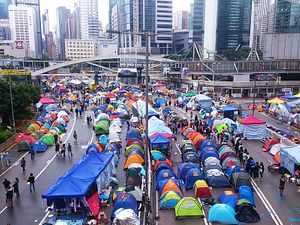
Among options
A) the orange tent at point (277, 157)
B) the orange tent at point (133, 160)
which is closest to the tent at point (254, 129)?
the orange tent at point (277, 157)

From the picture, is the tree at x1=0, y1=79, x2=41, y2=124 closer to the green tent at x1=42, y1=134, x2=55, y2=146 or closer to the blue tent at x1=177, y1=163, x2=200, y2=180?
the green tent at x1=42, y1=134, x2=55, y2=146

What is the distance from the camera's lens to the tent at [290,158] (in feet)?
60.7

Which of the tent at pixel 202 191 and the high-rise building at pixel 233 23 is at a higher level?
the high-rise building at pixel 233 23

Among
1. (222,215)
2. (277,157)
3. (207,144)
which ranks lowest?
(277,157)

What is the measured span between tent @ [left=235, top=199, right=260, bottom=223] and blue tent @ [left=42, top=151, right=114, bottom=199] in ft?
22.7

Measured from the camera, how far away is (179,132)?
1251 inches

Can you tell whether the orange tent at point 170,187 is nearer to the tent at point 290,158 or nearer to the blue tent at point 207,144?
the blue tent at point 207,144

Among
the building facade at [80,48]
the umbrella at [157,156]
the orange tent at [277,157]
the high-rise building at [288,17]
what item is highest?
the high-rise building at [288,17]

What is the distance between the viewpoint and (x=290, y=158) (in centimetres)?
1892

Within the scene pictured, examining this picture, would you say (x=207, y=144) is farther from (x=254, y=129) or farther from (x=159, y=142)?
(x=254, y=129)

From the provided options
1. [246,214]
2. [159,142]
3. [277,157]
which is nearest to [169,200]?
[246,214]

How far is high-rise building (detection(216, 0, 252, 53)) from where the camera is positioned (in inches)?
5842

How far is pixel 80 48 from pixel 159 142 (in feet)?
578

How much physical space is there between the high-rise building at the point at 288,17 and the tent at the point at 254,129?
6706cm
